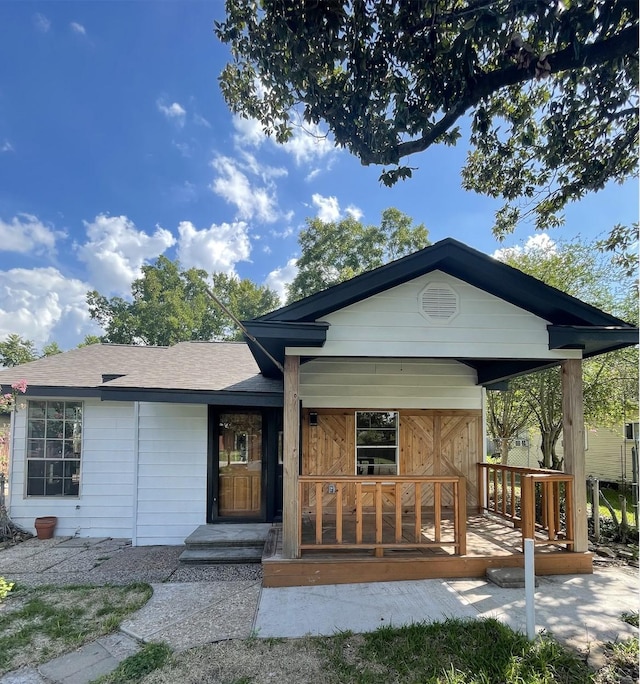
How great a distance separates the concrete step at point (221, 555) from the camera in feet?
18.9

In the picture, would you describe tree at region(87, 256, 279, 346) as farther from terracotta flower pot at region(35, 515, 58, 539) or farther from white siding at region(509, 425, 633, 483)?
white siding at region(509, 425, 633, 483)

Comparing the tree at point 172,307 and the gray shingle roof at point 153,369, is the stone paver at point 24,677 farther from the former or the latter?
the tree at point 172,307

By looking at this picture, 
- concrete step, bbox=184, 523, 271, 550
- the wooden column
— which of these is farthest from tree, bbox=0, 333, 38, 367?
the wooden column

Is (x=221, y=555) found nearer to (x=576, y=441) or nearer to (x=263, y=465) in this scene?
(x=263, y=465)

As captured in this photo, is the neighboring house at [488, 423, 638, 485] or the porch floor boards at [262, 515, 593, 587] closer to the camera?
the porch floor boards at [262, 515, 593, 587]

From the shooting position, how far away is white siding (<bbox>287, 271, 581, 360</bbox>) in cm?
498

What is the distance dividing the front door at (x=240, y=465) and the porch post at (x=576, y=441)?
4.71 meters

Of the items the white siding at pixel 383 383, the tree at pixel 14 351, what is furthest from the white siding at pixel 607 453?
the tree at pixel 14 351

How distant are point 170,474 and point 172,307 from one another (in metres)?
21.7

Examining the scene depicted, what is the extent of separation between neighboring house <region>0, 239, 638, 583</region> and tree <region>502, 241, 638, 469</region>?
10.5 feet

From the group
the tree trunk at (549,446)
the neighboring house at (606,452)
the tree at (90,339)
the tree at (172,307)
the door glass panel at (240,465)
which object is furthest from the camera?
the tree at (90,339)

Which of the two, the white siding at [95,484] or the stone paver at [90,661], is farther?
the white siding at [95,484]

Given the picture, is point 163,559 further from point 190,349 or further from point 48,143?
point 48,143

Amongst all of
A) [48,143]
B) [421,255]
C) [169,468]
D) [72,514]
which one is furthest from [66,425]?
[48,143]
